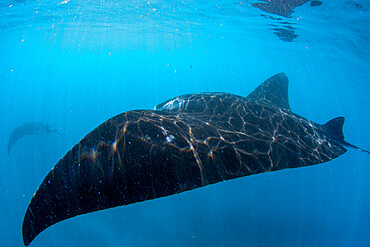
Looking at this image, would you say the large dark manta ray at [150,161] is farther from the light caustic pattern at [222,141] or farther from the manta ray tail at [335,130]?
the manta ray tail at [335,130]

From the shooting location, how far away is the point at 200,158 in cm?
266

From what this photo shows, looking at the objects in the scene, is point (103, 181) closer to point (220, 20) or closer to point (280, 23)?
point (280, 23)

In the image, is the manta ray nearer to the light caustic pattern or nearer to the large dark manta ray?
the light caustic pattern

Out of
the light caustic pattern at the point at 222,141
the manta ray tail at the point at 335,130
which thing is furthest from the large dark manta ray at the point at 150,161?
the manta ray tail at the point at 335,130

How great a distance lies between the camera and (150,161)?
2.39 m

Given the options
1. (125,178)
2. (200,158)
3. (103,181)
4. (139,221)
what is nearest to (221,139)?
(200,158)

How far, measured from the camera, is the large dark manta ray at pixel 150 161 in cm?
217

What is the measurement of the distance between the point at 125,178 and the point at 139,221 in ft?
49.8

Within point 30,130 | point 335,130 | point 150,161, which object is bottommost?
point 30,130

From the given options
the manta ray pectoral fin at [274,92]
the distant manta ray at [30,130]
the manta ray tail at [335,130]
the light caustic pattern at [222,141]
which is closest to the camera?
the light caustic pattern at [222,141]

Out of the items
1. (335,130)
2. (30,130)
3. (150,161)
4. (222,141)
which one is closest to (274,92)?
(335,130)

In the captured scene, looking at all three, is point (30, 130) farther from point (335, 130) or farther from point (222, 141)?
point (335, 130)

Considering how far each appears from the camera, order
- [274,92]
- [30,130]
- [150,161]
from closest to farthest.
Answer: [150,161] → [274,92] → [30,130]

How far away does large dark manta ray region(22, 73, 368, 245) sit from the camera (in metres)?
2.17
